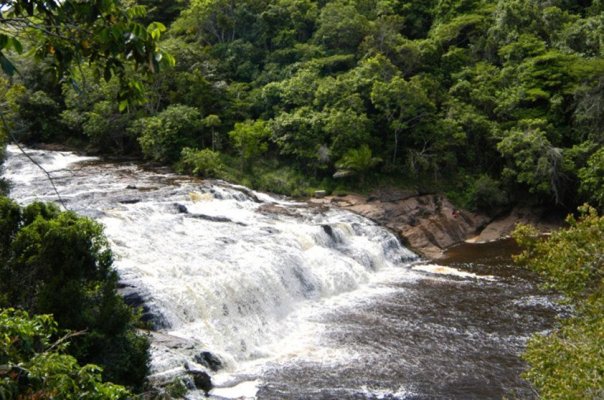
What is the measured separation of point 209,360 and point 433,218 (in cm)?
1602

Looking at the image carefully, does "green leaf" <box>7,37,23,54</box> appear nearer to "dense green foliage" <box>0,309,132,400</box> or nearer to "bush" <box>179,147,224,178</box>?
"dense green foliage" <box>0,309,132,400</box>

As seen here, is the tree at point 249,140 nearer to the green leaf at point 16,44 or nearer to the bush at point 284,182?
the bush at point 284,182

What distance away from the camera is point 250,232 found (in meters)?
20.3

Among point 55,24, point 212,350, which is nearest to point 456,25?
point 212,350

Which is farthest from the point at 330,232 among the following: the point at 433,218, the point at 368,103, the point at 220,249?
the point at 368,103

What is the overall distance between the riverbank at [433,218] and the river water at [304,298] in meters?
1.43

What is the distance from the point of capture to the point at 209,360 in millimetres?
12898

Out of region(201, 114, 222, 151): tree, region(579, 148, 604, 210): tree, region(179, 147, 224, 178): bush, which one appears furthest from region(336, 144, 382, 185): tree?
region(579, 148, 604, 210): tree

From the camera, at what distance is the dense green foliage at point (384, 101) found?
2788 centimetres

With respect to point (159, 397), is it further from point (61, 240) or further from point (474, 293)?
point (474, 293)

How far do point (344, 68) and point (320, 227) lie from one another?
15.6 metres

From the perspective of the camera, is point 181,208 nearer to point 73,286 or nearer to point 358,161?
point 358,161

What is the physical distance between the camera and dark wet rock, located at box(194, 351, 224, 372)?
1266 centimetres

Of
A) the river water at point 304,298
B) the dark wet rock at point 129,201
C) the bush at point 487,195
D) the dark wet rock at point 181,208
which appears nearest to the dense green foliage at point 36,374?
the river water at point 304,298
